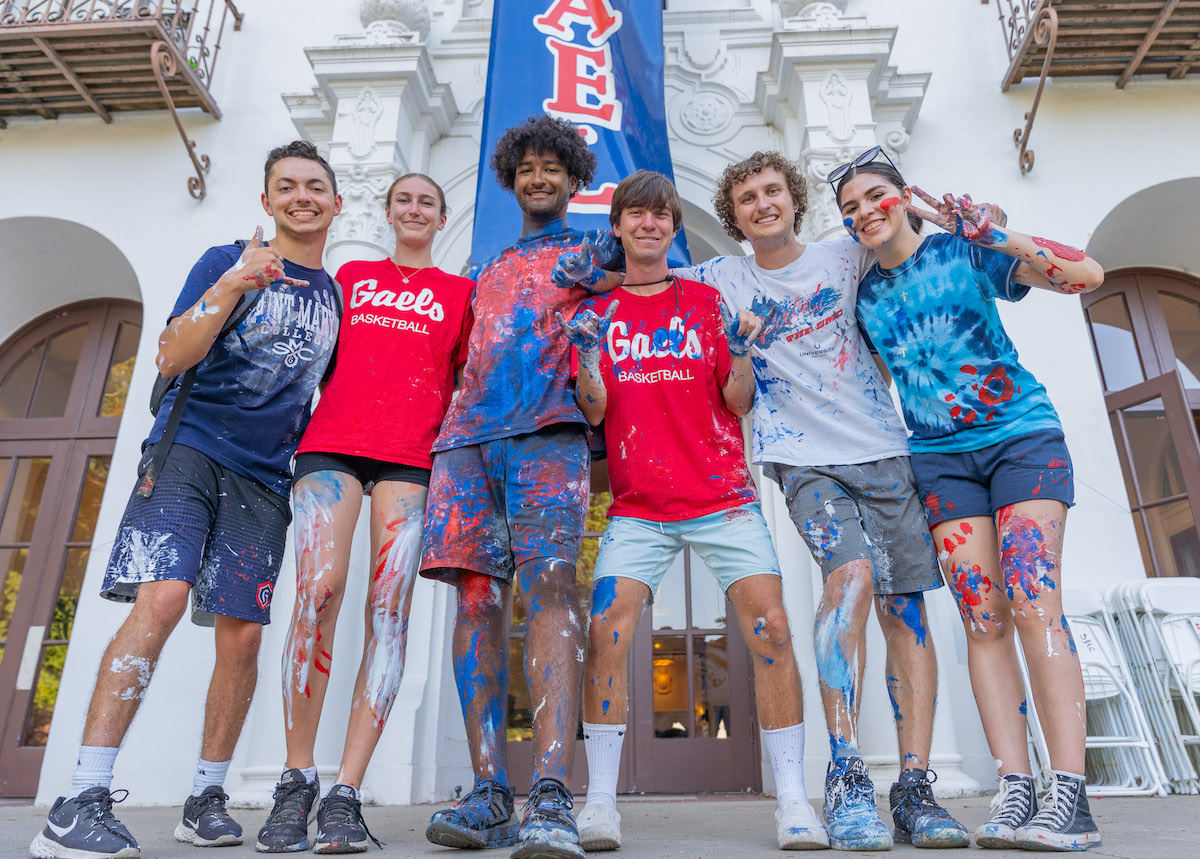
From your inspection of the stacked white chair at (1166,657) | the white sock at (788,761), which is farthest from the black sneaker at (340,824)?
the stacked white chair at (1166,657)

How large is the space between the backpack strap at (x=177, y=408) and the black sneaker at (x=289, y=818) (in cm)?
91

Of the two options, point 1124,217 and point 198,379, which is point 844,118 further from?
point 198,379

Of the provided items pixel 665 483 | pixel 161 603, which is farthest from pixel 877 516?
pixel 161 603

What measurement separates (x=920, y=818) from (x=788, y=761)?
0.36 meters

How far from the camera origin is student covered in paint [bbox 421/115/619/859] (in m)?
2.08

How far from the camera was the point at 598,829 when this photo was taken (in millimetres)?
2076

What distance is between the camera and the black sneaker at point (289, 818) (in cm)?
209

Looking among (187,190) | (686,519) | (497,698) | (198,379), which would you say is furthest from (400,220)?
(187,190)

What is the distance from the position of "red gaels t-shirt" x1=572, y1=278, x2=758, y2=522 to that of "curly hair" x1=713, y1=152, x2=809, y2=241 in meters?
0.42

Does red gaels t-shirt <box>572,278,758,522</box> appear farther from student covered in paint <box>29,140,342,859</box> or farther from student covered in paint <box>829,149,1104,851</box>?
student covered in paint <box>29,140,342,859</box>

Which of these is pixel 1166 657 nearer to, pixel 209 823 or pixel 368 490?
pixel 368 490

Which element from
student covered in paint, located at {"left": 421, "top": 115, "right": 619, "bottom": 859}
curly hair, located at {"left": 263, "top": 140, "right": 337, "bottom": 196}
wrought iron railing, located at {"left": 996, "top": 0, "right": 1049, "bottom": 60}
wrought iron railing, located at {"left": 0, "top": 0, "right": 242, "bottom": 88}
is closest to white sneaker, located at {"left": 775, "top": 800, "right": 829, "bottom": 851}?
student covered in paint, located at {"left": 421, "top": 115, "right": 619, "bottom": 859}

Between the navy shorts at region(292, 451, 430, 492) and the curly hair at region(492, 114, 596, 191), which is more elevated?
the curly hair at region(492, 114, 596, 191)

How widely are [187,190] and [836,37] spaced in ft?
15.2
